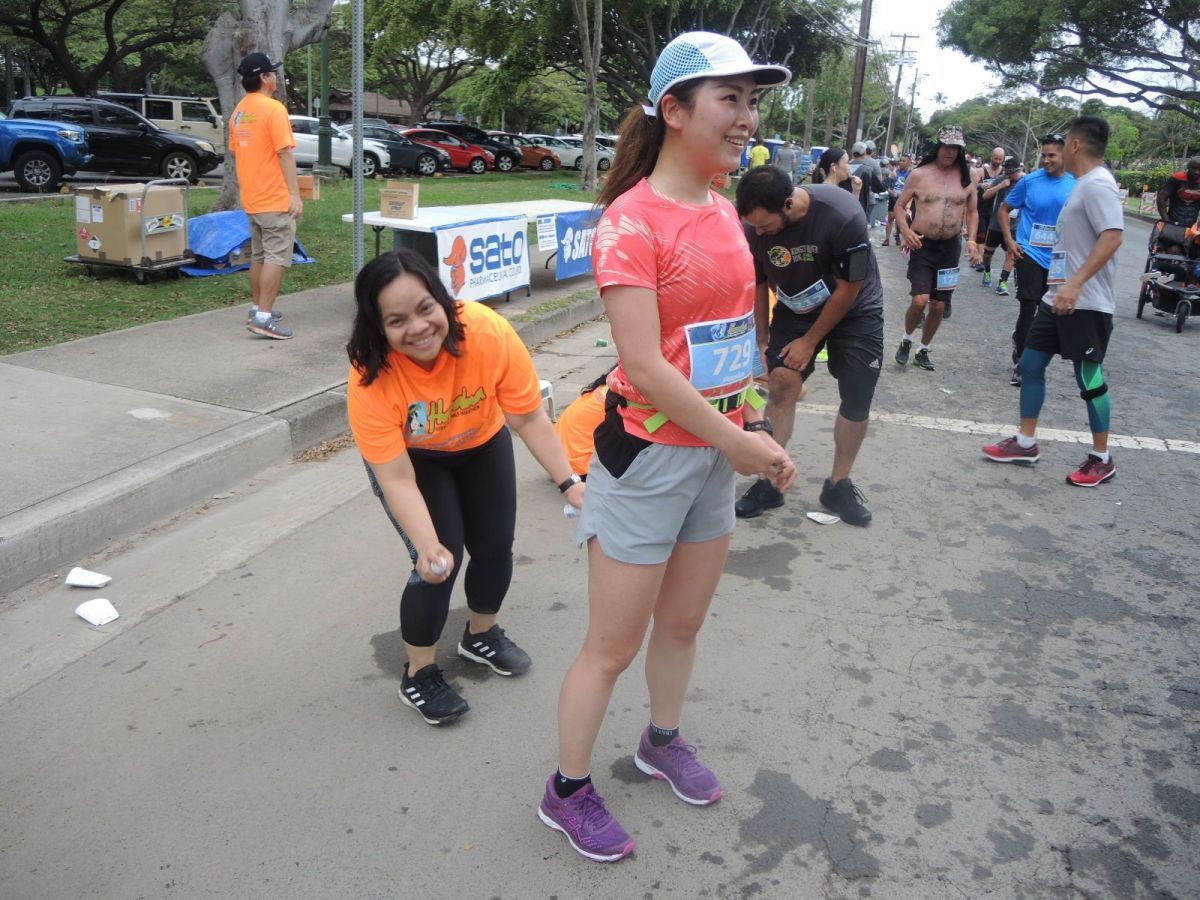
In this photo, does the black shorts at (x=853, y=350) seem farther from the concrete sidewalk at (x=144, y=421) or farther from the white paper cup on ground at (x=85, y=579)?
the white paper cup on ground at (x=85, y=579)

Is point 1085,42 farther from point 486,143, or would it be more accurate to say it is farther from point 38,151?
point 38,151

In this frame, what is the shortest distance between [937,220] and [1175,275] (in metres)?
4.89

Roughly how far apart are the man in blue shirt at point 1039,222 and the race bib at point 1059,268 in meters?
1.41

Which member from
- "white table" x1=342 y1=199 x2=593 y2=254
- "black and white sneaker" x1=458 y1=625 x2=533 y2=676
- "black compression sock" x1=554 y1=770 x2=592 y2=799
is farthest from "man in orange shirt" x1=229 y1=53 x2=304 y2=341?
"black compression sock" x1=554 y1=770 x2=592 y2=799

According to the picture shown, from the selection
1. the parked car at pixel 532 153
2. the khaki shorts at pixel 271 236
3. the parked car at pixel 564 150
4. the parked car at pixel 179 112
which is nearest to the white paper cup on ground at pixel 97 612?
the khaki shorts at pixel 271 236

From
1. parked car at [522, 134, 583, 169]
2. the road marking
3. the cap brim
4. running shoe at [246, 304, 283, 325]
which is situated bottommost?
the road marking

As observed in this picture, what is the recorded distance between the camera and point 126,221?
8172 mm

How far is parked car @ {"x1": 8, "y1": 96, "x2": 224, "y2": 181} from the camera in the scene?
18.4m

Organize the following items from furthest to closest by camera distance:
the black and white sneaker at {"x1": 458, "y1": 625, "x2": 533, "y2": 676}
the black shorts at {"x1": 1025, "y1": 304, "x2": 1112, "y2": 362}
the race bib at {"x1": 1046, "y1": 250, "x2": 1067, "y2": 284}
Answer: the race bib at {"x1": 1046, "y1": 250, "x2": 1067, "y2": 284}, the black shorts at {"x1": 1025, "y1": 304, "x2": 1112, "y2": 362}, the black and white sneaker at {"x1": 458, "y1": 625, "x2": 533, "y2": 676}

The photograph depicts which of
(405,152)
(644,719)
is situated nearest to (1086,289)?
(644,719)

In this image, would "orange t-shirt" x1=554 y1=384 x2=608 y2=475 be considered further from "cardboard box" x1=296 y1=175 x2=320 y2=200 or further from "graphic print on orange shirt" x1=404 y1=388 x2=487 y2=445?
"cardboard box" x1=296 y1=175 x2=320 y2=200

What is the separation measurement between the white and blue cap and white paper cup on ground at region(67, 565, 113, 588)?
3.03 metres

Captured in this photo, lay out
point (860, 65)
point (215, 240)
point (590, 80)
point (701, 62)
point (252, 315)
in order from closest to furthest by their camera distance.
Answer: point (701, 62), point (252, 315), point (215, 240), point (590, 80), point (860, 65)

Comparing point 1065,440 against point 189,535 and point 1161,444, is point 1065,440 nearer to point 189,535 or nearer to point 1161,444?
point 1161,444
